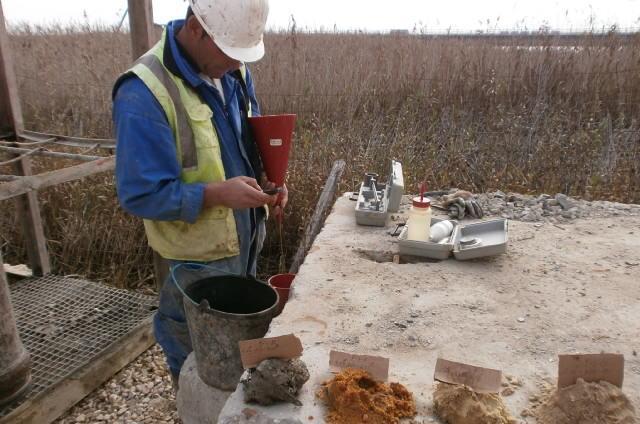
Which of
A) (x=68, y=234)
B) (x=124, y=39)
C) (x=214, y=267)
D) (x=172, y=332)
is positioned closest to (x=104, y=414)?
(x=172, y=332)

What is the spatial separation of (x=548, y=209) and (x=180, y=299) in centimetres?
210

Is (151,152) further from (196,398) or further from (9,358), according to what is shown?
(9,358)

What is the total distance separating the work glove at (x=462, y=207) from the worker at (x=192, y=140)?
126 cm

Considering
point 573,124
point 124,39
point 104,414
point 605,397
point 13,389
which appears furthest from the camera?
point 124,39

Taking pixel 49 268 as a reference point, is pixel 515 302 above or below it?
above

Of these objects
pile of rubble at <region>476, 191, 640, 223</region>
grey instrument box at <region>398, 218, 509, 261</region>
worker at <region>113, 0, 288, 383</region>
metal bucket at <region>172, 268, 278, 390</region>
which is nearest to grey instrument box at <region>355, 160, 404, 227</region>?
grey instrument box at <region>398, 218, 509, 261</region>

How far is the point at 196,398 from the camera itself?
1984 mm

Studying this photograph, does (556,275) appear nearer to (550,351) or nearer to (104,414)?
(550,351)

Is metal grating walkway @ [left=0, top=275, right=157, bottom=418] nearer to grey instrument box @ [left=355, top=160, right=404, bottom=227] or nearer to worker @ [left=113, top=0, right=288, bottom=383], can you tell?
worker @ [left=113, top=0, right=288, bottom=383]

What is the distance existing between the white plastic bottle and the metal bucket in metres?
0.80

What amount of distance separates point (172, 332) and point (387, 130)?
365 cm

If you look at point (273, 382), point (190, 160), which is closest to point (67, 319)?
point (190, 160)

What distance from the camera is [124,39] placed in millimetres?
8055

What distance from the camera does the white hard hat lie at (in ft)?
5.41
